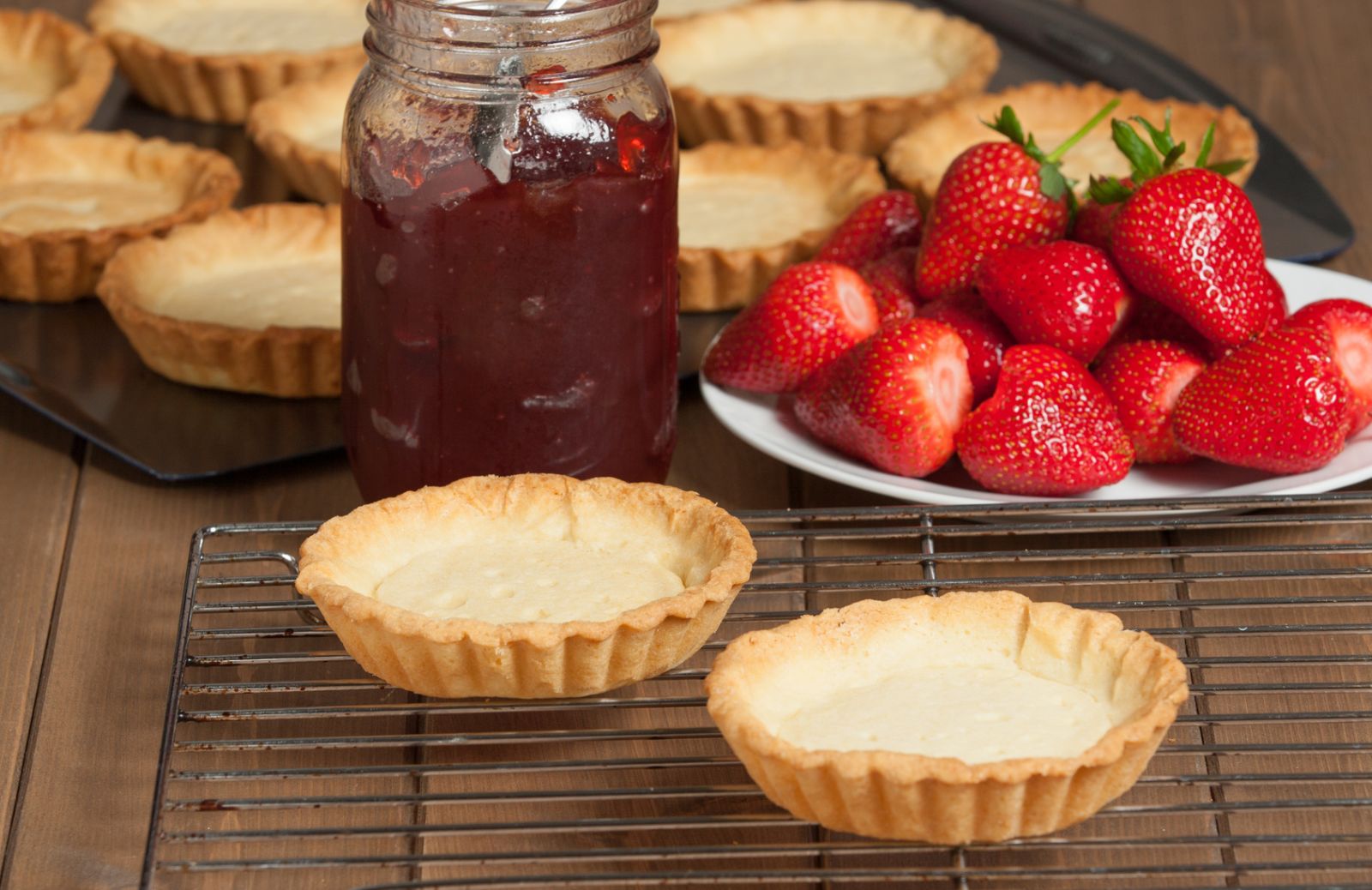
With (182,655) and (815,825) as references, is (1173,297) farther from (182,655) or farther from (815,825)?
(182,655)

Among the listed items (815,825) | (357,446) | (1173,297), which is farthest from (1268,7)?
(815,825)

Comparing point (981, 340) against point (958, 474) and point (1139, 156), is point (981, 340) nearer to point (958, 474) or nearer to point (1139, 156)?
point (958, 474)

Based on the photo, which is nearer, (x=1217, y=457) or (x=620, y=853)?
(x=620, y=853)

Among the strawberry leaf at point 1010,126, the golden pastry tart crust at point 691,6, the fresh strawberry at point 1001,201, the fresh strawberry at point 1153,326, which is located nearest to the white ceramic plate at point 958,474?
the fresh strawberry at point 1153,326

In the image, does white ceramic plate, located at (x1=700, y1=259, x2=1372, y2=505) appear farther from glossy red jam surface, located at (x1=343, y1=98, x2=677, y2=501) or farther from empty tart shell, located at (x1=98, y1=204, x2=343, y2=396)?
empty tart shell, located at (x1=98, y1=204, x2=343, y2=396)

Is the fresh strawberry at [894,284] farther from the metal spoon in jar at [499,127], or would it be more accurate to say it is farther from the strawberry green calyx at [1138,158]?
the metal spoon in jar at [499,127]

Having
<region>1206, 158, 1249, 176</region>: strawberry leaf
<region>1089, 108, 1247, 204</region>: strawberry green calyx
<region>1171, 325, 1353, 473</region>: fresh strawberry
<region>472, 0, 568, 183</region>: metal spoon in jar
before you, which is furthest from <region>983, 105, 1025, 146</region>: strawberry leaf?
<region>472, 0, 568, 183</region>: metal spoon in jar
